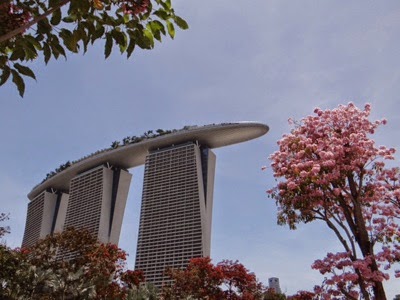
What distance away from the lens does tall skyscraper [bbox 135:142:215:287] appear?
74.2m

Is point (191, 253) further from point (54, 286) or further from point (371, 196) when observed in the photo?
point (371, 196)

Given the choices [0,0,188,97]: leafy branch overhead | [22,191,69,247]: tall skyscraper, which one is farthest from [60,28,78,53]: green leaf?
[22,191,69,247]: tall skyscraper

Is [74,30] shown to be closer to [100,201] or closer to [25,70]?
[25,70]

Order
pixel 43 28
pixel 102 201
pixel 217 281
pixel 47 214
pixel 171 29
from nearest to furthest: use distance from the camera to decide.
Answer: pixel 43 28 < pixel 171 29 < pixel 217 281 < pixel 102 201 < pixel 47 214

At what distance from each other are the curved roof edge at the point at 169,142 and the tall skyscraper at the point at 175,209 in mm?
1815

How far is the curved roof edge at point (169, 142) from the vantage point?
80.5 meters

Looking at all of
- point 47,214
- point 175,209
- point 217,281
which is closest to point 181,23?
point 217,281

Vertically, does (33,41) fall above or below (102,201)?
below

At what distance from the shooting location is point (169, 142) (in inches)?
3460

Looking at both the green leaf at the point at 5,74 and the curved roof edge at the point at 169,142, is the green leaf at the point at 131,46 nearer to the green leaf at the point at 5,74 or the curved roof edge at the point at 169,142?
the green leaf at the point at 5,74

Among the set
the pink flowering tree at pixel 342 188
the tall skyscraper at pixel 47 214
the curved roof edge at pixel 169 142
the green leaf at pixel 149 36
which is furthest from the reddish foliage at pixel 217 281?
the tall skyscraper at pixel 47 214

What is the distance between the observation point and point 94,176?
10019 centimetres

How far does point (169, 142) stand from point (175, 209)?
14.8 metres

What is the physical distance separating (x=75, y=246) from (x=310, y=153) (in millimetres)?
21034
